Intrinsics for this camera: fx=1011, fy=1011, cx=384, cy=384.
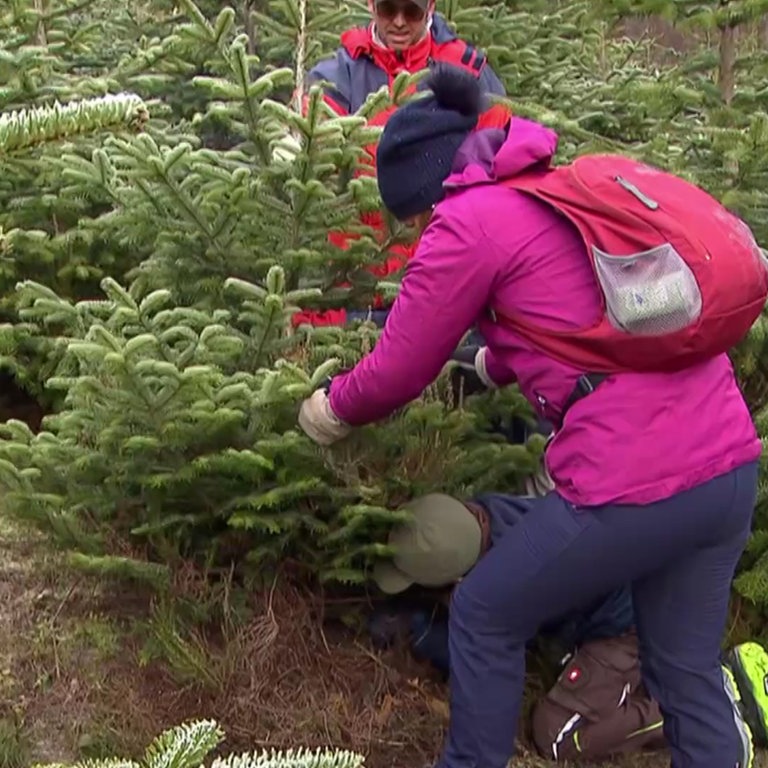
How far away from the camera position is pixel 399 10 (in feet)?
15.0

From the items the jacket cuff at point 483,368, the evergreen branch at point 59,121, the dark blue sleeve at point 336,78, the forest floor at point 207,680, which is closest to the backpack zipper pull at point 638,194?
the jacket cuff at point 483,368

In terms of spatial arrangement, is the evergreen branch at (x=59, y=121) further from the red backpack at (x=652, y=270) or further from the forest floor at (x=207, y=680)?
the forest floor at (x=207, y=680)

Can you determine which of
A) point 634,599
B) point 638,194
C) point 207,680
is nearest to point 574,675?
point 634,599

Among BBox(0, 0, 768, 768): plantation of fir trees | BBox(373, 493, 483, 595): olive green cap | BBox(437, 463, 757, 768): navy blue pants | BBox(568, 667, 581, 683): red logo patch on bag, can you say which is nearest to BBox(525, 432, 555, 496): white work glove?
BBox(0, 0, 768, 768): plantation of fir trees

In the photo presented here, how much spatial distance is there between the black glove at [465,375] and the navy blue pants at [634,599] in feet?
2.59

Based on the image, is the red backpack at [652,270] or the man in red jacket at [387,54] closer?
the red backpack at [652,270]

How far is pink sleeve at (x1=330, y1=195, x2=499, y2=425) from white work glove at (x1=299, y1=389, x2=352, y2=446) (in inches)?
4.1

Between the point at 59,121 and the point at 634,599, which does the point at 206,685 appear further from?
the point at 59,121

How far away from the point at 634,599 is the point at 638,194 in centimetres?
120

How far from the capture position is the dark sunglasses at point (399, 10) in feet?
15.0

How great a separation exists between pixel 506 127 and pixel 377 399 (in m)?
0.83

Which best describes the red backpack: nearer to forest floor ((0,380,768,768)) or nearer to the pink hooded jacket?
the pink hooded jacket

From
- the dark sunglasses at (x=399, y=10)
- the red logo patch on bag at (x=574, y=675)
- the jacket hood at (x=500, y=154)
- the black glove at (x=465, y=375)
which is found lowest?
the red logo patch on bag at (x=574, y=675)

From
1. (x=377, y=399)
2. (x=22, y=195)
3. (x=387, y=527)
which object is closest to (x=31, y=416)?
(x=22, y=195)
